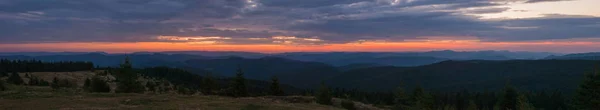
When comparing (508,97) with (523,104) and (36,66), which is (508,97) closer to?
(523,104)

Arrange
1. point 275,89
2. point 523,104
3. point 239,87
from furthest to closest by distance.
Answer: point 275,89 < point 239,87 < point 523,104

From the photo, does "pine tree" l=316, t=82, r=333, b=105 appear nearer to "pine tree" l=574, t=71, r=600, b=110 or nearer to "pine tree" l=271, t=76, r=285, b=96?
"pine tree" l=271, t=76, r=285, b=96

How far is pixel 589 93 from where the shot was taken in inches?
2056

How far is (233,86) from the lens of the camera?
6875 cm

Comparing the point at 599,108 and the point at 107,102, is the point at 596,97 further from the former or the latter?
the point at 107,102

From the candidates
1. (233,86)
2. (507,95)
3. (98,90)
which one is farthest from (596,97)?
(98,90)

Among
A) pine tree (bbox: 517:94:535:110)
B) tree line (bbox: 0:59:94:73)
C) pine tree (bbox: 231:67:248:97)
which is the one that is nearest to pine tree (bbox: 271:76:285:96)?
pine tree (bbox: 231:67:248:97)

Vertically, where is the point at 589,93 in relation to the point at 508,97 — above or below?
above

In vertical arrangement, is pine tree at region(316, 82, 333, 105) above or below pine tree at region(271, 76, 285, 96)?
above

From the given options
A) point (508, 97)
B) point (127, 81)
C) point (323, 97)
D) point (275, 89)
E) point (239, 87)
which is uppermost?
point (127, 81)

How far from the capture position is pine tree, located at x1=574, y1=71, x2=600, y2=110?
167 ft

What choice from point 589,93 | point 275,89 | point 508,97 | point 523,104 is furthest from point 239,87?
point 589,93

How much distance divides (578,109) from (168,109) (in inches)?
2174

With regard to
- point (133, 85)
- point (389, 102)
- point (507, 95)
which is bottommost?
point (389, 102)
